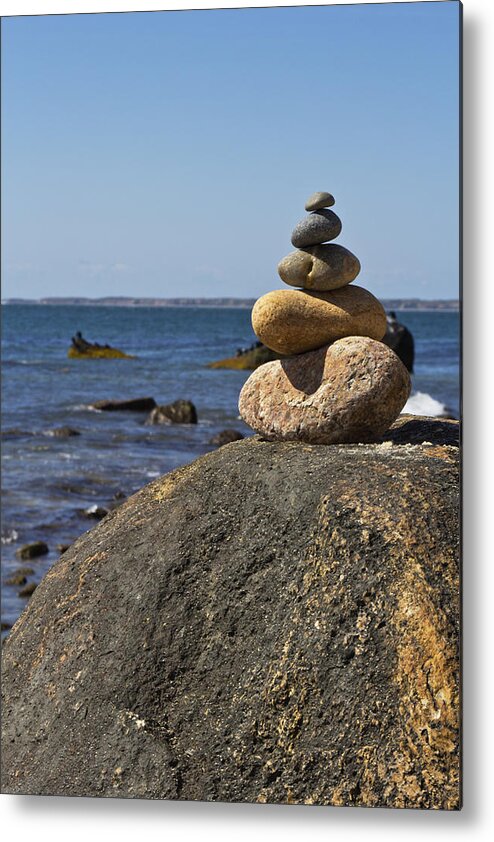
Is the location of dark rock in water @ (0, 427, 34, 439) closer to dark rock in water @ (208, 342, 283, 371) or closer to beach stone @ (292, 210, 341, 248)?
dark rock in water @ (208, 342, 283, 371)

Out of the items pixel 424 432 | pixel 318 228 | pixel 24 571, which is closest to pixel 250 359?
pixel 24 571

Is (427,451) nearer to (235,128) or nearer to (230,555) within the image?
(230,555)

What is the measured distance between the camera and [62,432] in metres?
15.8

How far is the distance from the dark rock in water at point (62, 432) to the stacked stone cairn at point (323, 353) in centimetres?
983

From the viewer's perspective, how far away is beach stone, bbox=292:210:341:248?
5.80m

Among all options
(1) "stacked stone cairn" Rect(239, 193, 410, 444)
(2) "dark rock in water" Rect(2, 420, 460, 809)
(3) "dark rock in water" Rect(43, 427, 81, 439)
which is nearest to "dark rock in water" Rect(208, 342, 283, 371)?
(3) "dark rock in water" Rect(43, 427, 81, 439)

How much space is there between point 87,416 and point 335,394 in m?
12.2

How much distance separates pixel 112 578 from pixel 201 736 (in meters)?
0.94

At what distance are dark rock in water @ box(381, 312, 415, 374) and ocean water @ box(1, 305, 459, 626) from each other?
0.16 m

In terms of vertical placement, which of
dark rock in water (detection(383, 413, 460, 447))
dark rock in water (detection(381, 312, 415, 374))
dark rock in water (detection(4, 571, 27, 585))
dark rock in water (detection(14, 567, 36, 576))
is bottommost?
dark rock in water (detection(4, 571, 27, 585))

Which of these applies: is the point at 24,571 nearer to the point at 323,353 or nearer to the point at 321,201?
the point at 323,353

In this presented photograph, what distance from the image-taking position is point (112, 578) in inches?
226

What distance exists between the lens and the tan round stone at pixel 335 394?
5.58m

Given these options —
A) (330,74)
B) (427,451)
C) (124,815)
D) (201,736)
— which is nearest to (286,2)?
(330,74)
